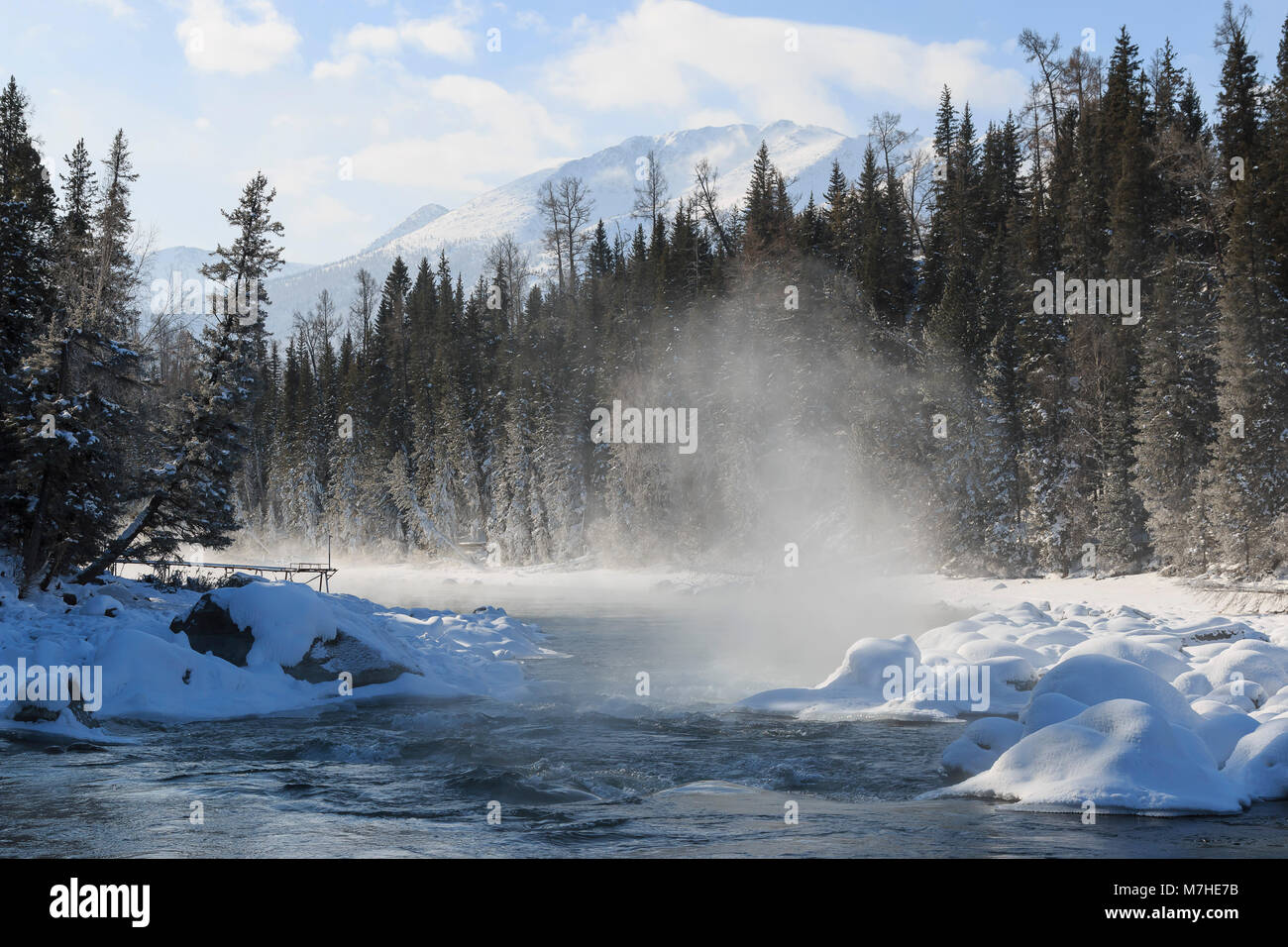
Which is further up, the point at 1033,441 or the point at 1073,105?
the point at 1073,105

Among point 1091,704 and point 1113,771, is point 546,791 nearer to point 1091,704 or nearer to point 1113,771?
point 1113,771

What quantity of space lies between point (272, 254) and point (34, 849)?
24.2 meters

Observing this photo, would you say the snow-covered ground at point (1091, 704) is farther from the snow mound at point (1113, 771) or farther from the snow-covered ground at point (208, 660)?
the snow-covered ground at point (208, 660)

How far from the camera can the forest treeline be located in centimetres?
2650

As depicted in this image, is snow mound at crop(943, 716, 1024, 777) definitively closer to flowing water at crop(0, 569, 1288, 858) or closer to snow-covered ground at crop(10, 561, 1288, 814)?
snow-covered ground at crop(10, 561, 1288, 814)

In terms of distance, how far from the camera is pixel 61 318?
23.1 meters

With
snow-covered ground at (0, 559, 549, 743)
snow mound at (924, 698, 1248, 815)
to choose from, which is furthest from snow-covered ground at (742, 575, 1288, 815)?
snow-covered ground at (0, 559, 549, 743)

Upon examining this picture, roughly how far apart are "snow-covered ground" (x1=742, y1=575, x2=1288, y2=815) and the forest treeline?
1421cm

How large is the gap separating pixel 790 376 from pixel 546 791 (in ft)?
170

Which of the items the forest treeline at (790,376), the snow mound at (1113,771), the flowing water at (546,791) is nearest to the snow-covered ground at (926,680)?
the snow mound at (1113,771)
